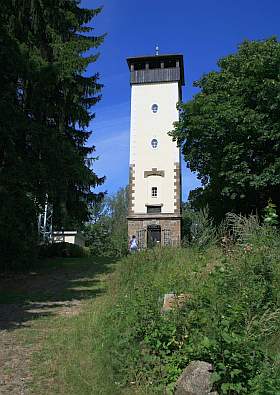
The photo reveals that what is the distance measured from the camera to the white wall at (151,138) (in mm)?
40688

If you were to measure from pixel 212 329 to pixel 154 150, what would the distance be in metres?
36.6

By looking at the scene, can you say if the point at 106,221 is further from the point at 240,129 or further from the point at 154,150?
the point at 240,129

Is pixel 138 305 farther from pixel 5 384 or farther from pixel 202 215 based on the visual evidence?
pixel 202 215

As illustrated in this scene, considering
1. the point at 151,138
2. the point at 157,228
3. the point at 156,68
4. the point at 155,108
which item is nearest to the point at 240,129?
the point at 157,228

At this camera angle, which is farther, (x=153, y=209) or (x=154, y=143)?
(x=154, y=143)

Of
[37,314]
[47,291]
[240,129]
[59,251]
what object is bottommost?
[37,314]

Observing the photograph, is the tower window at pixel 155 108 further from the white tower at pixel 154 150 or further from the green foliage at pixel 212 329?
the green foliage at pixel 212 329

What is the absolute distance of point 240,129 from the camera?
2292cm

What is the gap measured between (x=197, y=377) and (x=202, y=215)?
7.57 metres

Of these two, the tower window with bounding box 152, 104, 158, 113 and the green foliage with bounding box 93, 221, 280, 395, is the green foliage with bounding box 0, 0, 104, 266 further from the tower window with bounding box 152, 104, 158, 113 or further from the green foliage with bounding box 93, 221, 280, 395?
the tower window with bounding box 152, 104, 158, 113

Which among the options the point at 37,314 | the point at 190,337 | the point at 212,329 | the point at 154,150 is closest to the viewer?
the point at 212,329

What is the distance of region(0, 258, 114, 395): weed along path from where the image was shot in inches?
234

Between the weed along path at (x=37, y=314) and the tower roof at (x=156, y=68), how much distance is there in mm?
27651

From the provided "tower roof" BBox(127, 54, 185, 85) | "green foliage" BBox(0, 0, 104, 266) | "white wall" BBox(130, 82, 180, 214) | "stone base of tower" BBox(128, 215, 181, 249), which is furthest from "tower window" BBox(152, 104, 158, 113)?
"green foliage" BBox(0, 0, 104, 266)
